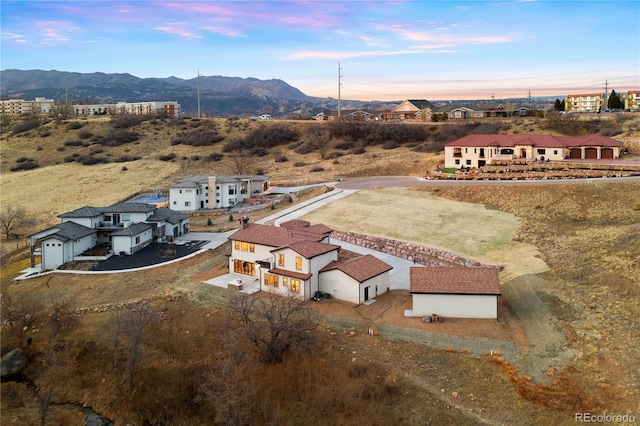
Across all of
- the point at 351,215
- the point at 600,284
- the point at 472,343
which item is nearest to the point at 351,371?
the point at 472,343

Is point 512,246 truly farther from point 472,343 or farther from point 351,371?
point 351,371

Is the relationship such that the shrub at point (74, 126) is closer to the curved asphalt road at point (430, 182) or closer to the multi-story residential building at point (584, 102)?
the curved asphalt road at point (430, 182)

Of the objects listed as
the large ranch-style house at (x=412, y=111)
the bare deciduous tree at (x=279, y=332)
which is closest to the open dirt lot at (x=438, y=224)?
the bare deciduous tree at (x=279, y=332)

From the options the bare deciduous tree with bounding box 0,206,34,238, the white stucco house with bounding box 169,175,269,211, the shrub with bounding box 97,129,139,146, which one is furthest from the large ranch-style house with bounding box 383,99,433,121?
the bare deciduous tree with bounding box 0,206,34,238

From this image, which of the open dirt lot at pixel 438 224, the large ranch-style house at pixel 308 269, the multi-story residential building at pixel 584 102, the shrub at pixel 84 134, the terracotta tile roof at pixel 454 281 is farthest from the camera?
the multi-story residential building at pixel 584 102

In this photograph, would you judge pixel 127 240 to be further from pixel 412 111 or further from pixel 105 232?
pixel 412 111

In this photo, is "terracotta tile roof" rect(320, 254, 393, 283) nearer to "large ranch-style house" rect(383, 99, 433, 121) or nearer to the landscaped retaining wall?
the landscaped retaining wall
